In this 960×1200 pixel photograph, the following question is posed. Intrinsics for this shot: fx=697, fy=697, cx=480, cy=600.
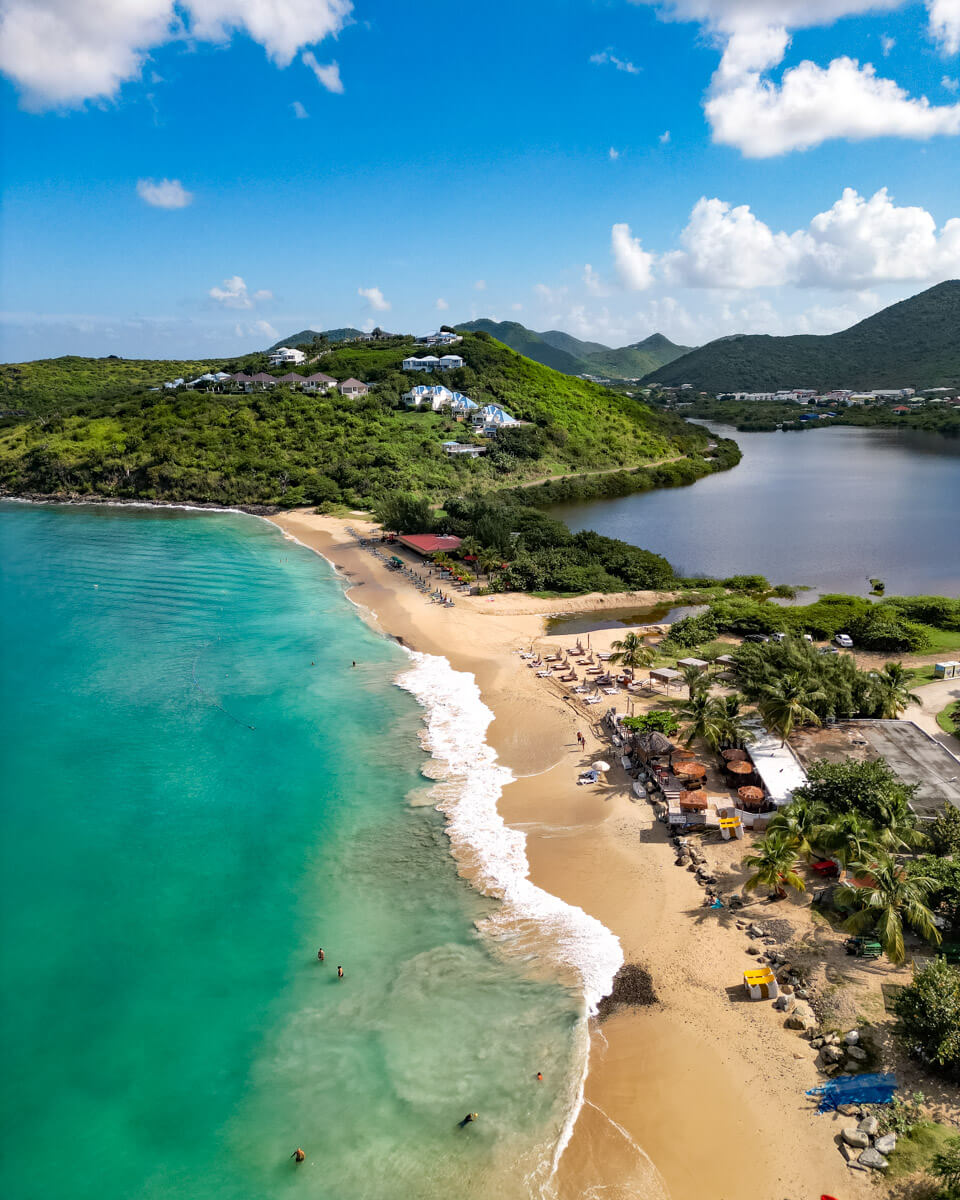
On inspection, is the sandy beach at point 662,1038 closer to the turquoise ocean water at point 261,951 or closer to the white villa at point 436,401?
the turquoise ocean water at point 261,951

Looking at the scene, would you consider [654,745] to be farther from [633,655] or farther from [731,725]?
[633,655]

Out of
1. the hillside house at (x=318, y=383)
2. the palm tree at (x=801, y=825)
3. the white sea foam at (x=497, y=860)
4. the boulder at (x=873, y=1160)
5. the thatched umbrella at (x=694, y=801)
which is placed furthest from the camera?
the hillside house at (x=318, y=383)

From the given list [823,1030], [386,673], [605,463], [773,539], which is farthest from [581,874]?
[605,463]

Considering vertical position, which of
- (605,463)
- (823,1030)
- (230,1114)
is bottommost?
(230,1114)

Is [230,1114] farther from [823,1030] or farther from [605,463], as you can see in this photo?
[605,463]

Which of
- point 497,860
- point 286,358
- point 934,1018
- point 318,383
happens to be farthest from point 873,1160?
point 286,358

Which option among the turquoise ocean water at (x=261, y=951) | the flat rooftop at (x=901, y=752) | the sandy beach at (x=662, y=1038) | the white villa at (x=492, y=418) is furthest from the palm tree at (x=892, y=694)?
the white villa at (x=492, y=418)
